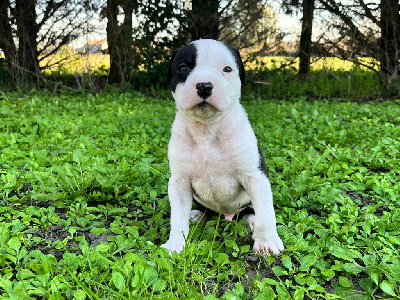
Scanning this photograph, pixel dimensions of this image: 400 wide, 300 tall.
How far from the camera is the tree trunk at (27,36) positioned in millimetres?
10516

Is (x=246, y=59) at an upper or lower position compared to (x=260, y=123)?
upper

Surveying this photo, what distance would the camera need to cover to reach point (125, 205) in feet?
11.3

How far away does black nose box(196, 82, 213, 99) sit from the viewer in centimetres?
239

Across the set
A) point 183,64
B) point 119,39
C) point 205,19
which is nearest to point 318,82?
point 205,19

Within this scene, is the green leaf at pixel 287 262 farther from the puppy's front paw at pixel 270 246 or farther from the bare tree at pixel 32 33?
the bare tree at pixel 32 33

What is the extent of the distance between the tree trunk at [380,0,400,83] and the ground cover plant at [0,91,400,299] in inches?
242

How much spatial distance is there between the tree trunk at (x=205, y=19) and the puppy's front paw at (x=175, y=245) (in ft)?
28.4

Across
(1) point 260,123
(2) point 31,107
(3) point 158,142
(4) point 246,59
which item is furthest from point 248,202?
(4) point 246,59

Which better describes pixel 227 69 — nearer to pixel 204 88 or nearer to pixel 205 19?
pixel 204 88

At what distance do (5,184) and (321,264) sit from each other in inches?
104

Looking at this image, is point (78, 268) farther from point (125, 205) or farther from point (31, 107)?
point (31, 107)

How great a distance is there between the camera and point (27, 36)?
10633 millimetres

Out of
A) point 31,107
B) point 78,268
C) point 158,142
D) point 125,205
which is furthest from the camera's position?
point 31,107

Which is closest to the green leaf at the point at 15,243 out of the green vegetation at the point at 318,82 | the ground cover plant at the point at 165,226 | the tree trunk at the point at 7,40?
the ground cover plant at the point at 165,226
